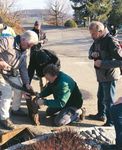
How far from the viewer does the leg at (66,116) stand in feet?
24.7

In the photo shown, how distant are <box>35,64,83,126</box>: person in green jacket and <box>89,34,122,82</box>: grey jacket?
1.67 ft

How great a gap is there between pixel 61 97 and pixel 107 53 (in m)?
1.01

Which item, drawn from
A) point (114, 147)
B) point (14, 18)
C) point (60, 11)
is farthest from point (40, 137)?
point (60, 11)

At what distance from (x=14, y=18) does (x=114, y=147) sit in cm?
3346

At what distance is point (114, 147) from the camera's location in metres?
5.59

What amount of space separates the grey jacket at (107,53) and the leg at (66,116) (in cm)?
71

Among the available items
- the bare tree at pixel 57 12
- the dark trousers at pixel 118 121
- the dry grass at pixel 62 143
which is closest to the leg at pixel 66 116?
the dry grass at pixel 62 143

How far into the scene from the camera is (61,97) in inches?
284

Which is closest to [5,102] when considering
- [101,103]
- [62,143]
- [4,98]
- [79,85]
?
[4,98]

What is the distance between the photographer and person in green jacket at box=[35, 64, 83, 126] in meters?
7.18

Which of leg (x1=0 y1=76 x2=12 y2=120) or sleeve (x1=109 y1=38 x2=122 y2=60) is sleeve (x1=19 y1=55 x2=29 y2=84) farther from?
sleeve (x1=109 y1=38 x2=122 y2=60)

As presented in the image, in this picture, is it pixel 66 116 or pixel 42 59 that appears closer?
pixel 66 116

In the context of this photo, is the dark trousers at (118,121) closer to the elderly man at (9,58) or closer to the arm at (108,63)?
the arm at (108,63)

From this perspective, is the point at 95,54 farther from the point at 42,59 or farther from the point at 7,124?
the point at 7,124
